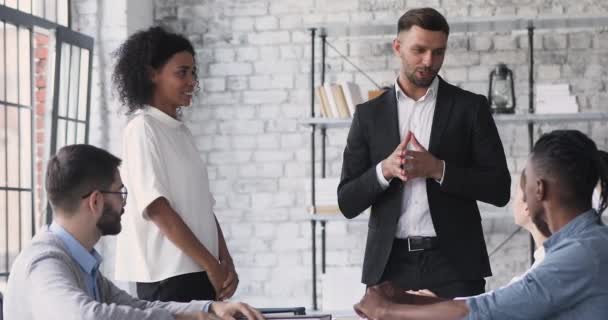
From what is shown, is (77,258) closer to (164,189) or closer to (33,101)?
(164,189)

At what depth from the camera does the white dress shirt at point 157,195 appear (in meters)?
2.87

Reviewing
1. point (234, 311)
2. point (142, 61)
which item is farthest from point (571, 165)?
point (142, 61)

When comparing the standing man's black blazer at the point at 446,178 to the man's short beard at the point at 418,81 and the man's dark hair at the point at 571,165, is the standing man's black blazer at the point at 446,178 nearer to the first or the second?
the man's short beard at the point at 418,81

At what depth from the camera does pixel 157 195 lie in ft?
9.42

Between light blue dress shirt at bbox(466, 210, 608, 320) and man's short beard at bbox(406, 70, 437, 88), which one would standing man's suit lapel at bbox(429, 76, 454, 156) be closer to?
man's short beard at bbox(406, 70, 437, 88)

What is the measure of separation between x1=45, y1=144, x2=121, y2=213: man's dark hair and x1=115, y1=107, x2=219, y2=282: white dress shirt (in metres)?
0.60

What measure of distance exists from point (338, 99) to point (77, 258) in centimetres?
339

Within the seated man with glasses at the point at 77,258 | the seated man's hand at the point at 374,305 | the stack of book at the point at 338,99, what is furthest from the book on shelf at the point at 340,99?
the seated man's hand at the point at 374,305

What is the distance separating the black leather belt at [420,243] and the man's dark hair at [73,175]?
38.9 inches

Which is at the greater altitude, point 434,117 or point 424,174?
point 434,117

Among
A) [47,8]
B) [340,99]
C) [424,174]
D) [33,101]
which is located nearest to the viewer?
[424,174]

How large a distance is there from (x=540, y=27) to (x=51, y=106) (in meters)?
2.69

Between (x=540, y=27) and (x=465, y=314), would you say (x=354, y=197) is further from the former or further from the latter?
(x=540, y=27)

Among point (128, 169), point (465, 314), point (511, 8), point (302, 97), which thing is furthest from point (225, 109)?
point (465, 314)
